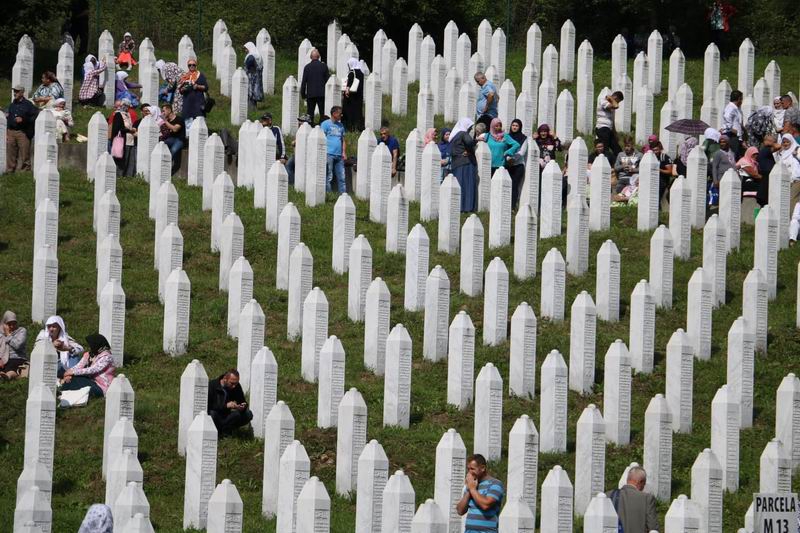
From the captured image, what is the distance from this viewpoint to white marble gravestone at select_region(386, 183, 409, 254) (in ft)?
81.7

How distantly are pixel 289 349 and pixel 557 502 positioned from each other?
572 centimetres

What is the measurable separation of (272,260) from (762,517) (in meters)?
10.9

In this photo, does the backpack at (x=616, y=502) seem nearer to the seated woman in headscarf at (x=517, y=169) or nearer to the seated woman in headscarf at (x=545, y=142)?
the seated woman in headscarf at (x=517, y=169)

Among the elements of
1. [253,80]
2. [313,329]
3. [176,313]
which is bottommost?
[313,329]

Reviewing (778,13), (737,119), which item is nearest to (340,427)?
(737,119)

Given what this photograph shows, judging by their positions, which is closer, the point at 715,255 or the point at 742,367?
the point at 742,367

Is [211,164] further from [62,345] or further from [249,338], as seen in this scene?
[249,338]

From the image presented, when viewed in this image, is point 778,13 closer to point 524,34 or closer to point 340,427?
point 524,34

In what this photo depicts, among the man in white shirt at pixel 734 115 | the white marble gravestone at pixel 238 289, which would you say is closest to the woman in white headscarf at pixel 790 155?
the man in white shirt at pixel 734 115

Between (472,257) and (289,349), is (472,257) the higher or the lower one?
the higher one

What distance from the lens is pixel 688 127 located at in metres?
29.9

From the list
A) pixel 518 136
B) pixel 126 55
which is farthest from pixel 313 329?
pixel 126 55

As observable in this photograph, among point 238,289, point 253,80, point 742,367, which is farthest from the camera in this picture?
point 253,80

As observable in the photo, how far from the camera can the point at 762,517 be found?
15320 millimetres
